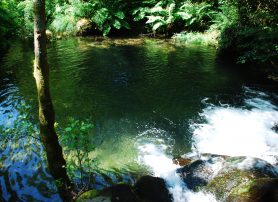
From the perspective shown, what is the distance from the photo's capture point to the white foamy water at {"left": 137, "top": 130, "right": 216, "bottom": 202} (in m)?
5.71

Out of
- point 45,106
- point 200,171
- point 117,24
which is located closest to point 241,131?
point 200,171

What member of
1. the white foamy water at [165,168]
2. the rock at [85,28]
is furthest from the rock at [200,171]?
the rock at [85,28]

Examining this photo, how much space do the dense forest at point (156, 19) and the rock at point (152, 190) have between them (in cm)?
1007

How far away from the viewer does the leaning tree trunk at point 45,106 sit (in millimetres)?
3951

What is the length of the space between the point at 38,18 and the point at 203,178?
4.20 metres

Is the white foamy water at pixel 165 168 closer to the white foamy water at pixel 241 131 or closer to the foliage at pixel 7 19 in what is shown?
the white foamy water at pixel 241 131

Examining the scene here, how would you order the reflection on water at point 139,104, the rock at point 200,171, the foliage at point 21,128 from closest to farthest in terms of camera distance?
the foliage at point 21,128, the rock at point 200,171, the reflection on water at point 139,104

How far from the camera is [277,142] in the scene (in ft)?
24.8

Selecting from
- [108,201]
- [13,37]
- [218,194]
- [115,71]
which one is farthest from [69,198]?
[13,37]

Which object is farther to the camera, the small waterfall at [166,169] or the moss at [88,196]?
the small waterfall at [166,169]

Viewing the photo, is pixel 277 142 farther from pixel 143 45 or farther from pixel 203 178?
pixel 143 45

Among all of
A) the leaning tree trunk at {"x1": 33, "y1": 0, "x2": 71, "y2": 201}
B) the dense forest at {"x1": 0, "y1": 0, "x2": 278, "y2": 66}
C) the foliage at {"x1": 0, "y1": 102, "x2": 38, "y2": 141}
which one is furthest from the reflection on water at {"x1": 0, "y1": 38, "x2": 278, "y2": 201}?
the dense forest at {"x1": 0, "y1": 0, "x2": 278, "y2": 66}

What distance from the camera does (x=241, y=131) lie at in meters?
8.21

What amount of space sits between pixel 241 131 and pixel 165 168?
2.78 meters
